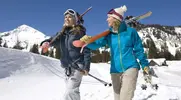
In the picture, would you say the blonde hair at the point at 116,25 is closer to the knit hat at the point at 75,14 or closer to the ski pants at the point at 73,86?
the knit hat at the point at 75,14

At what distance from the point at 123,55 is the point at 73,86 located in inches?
46.9

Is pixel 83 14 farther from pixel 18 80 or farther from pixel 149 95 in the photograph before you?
pixel 18 80

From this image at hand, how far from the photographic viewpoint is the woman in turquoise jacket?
5293mm

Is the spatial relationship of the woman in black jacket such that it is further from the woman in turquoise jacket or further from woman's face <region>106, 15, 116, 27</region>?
woman's face <region>106, 15, 116, 27</region>

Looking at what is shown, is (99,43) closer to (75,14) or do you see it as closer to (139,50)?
(139,50)

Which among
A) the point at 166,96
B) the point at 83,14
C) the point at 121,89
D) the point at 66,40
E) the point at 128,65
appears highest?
the point at 83,14

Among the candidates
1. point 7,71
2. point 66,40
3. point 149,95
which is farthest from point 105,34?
point 7,71

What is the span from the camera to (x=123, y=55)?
5.40 meters

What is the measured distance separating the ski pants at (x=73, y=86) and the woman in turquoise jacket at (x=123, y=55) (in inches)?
29.7

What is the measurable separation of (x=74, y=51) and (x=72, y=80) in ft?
1.83

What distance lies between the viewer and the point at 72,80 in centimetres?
603

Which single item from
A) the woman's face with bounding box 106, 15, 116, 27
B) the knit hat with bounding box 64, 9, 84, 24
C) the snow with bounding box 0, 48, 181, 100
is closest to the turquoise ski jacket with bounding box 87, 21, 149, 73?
the woman's face with bounding box 106, 15, 116, 27

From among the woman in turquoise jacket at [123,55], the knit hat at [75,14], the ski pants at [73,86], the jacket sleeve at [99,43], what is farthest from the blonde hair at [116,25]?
the ski pants at [73,86]

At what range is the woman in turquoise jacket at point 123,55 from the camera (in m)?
5.29
